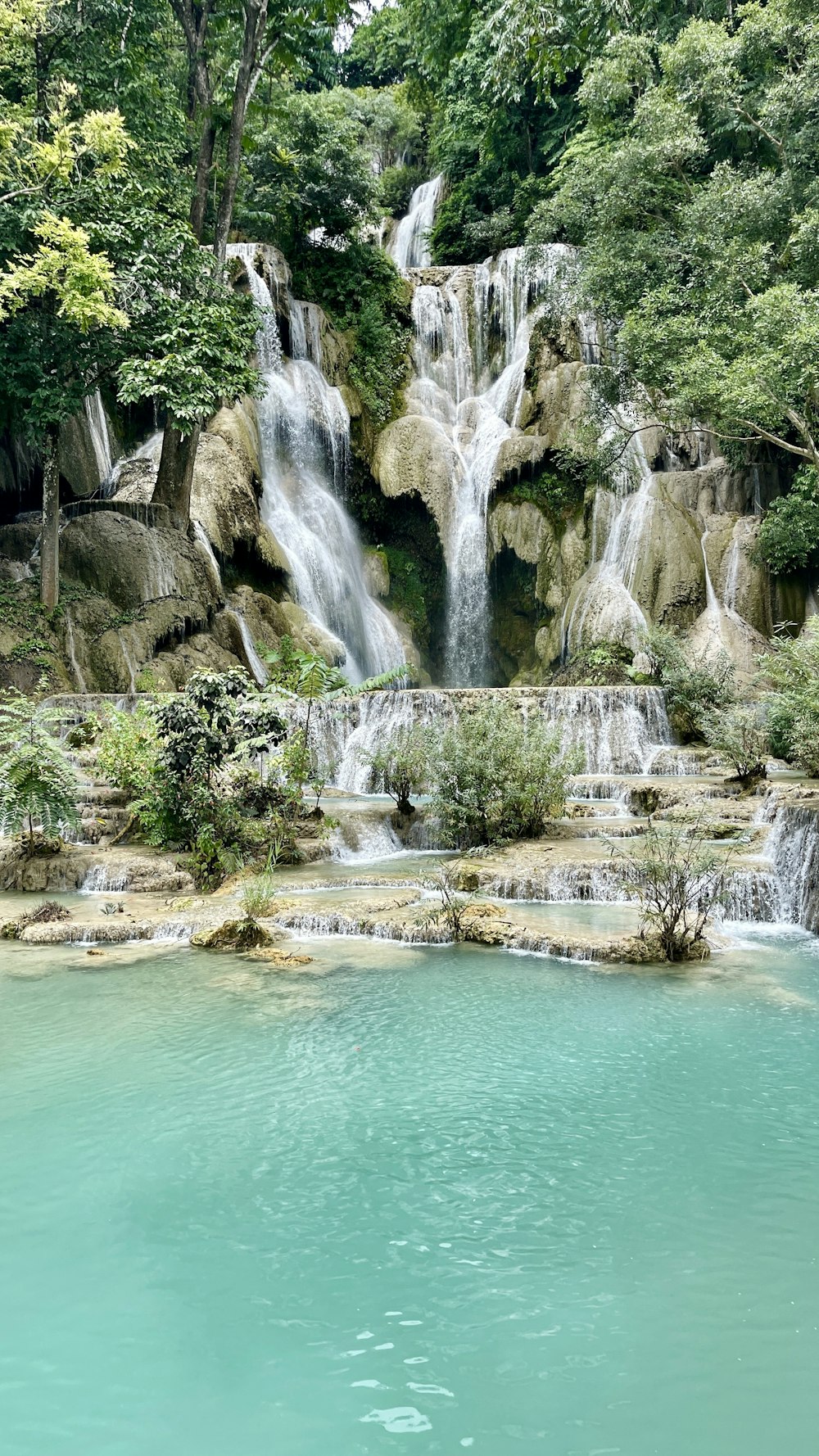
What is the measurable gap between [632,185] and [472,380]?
22.6 ft

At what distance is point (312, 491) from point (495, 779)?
14148mm

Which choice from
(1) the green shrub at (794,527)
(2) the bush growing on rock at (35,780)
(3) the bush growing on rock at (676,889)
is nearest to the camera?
(3) the bush growing on rock at (676,889)

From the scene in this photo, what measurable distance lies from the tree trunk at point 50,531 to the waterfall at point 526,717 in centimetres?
532

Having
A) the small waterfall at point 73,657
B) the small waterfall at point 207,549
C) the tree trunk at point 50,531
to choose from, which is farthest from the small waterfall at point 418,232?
the small waterfall at point 73,657

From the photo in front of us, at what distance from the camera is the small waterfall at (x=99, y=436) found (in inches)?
821

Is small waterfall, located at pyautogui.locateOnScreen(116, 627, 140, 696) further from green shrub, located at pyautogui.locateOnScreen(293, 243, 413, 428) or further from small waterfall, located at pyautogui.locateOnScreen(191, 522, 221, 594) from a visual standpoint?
A: green shrub, located at pyautogui.locateOnScreen(293, 243, 413, 428)

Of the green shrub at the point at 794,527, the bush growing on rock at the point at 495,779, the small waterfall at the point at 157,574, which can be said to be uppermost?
the green shrub at the point at 794,527

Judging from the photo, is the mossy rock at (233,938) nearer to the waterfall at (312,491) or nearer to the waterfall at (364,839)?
the waterfall at (364,839)

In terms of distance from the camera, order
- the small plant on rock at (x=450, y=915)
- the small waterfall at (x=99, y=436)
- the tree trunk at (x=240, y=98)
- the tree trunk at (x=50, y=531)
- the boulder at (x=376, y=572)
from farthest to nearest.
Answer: the boulder at (x=376, y=572) < the small waterfall at (x=99, y=436) < the tree trunk at (x=240, y=98) < the tree trunk at (x=50, y=531) < the small plant on rock at (x=450, y=915)

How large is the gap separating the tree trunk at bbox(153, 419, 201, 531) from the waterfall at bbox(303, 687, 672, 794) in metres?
5.95

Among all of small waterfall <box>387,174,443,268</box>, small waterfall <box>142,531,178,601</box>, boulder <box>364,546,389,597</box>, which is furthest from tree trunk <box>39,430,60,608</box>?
small waterfall <box>387,174,443,268</box>

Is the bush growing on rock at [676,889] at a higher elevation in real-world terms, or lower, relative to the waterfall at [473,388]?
lower

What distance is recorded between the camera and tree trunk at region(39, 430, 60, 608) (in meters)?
16.3

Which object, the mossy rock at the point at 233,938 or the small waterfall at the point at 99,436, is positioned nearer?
the mossy rock at the point at 233,938
